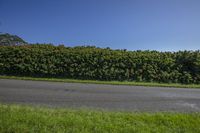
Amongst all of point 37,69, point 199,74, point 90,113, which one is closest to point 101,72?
point 37,69

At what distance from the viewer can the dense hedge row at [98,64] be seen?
2294 centimetres

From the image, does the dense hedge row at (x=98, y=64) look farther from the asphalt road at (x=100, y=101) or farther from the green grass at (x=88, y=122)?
the green grass at (x=88, y=122)

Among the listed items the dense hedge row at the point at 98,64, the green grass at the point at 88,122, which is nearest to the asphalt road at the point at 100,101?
the green grass at the point at 88,122

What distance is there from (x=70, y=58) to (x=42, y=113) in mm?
15685

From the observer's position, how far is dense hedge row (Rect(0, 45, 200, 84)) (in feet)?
75.3

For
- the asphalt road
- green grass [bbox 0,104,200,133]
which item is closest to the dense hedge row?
the asphalt road

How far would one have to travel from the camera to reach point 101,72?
23000 mm

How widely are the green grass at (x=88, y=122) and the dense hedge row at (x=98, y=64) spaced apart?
1429 centimetres

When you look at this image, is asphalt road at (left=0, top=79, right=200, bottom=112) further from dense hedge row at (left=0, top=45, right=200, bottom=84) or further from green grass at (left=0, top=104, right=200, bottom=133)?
dense hedge row at (left=0, top=45, right=200, bottom=84)

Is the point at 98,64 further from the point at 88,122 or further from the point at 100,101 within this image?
the point at 88,122

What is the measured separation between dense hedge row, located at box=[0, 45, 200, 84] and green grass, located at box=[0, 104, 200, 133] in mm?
14294

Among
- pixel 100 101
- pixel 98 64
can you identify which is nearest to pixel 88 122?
pixel 100 101

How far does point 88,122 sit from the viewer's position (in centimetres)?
768

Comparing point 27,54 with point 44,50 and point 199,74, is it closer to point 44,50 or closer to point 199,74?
point 44,50
